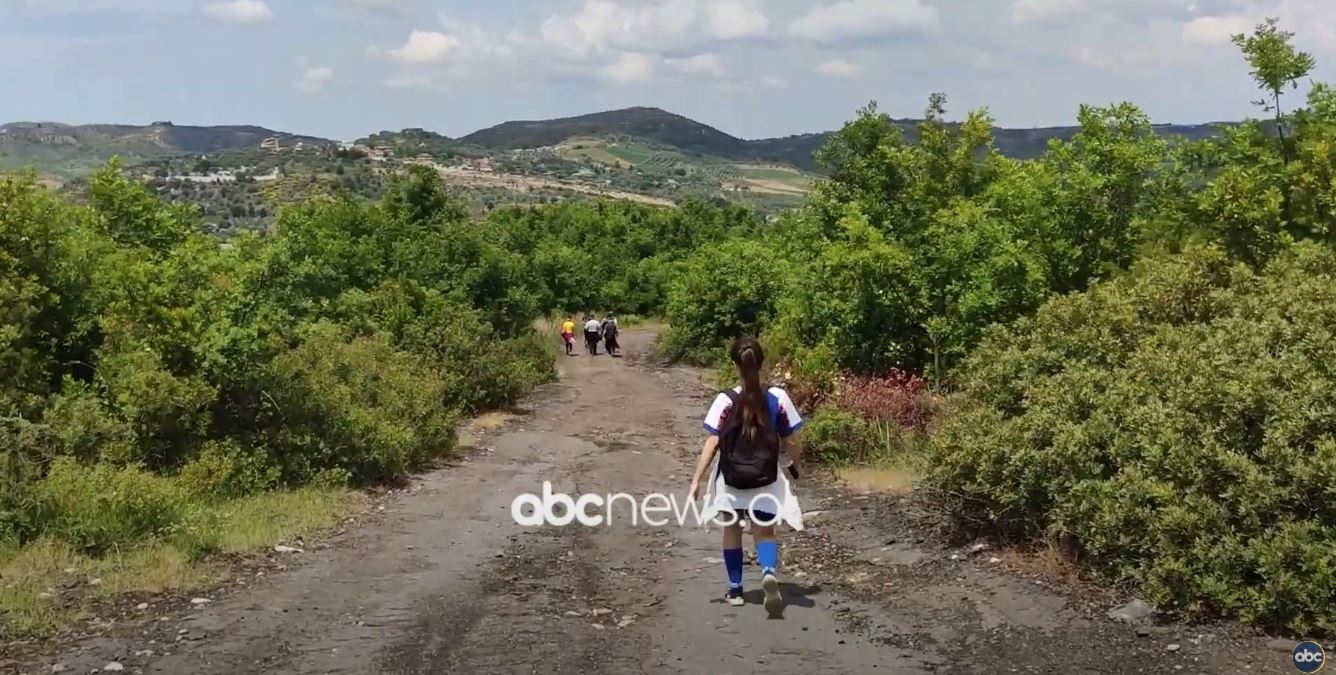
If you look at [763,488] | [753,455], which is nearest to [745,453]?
[753,455]

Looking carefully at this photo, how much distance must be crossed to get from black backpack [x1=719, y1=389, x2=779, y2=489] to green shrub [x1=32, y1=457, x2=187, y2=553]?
5398 mm

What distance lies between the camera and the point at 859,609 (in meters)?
8.09

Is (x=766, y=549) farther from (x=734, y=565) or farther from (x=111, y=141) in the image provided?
(x=111, y=141)

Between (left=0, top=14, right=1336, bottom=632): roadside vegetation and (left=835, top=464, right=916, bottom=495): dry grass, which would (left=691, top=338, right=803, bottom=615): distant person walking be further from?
(left=835, top=464, right=916, bottom=495): dry grass

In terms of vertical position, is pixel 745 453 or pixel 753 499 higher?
pixel 745 453

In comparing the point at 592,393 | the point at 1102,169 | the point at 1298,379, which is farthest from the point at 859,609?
the point at 592,393

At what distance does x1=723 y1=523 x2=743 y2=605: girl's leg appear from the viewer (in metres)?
7.90

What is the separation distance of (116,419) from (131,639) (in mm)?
4773

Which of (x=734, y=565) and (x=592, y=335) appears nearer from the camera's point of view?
(x=734, y=565)

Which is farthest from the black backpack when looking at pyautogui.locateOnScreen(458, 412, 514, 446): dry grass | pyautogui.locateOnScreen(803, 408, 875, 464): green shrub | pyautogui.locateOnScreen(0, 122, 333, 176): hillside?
pyautogui.locateOnScreen(0, 122, 333, 176): hillside

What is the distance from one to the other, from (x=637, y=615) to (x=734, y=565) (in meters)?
0.78

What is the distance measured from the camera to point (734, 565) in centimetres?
798

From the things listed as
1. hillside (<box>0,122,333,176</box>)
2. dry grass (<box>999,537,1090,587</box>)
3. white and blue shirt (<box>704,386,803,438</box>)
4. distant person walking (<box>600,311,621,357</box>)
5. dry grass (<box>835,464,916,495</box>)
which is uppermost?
hillside (<box>0,122,333,176</box>)

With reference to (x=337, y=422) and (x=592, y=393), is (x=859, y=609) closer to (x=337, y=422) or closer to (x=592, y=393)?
(x=337, y=422)
